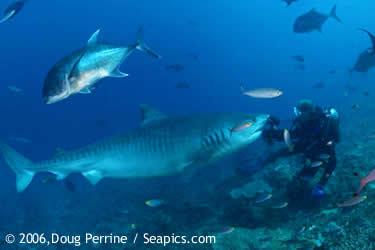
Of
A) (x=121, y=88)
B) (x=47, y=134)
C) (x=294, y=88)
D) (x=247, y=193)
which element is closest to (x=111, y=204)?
(x=247, y=193)

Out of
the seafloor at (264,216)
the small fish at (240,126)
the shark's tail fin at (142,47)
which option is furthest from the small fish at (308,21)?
the shark's tail fin at (142,47)

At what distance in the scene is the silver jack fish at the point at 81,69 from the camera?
370cm

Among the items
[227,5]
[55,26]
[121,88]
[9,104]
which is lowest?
[9,104]

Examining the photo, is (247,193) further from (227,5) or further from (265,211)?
(227,5)

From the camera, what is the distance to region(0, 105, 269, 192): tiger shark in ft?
21.8

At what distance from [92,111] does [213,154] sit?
6033 centimetres

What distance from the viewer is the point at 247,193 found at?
8.67 m

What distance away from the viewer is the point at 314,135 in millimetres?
6863

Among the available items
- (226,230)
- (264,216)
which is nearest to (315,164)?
(264,216)

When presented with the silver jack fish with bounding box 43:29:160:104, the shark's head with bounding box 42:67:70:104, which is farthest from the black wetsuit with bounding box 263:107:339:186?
the shark's head with bounding box 42:67:70:104

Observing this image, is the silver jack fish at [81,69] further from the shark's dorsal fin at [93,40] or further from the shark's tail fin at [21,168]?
the shark's tail fin at [21,168]

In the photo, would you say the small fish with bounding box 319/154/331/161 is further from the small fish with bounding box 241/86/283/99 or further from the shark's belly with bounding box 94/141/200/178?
the shark's belly with bounding box 94/141/200/178

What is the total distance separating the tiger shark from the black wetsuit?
0.65 m

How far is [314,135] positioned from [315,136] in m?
0.03
